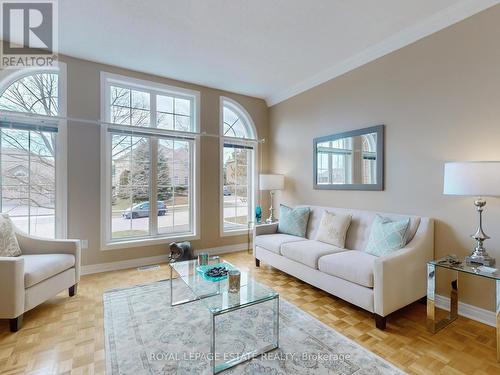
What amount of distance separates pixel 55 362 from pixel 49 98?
3077 millimetres

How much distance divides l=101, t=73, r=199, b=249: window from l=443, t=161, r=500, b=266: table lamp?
10.8 feet

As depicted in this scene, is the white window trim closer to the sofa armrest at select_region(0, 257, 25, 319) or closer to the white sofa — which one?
the white sofa

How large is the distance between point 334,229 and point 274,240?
785 mm

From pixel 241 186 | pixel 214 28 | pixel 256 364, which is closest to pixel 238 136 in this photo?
pixel 241 186

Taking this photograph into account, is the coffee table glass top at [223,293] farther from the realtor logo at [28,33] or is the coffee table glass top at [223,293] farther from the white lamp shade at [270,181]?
the realtor logo at [28,33]

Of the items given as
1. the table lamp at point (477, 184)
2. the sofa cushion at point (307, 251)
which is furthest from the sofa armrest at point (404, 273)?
the sofa cushion at point (307, 251)

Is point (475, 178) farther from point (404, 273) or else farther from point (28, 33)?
point (28, 33)

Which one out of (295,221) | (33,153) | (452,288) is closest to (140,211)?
(33,153)

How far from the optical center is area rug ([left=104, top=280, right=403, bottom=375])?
5.42ft

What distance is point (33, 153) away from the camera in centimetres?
315

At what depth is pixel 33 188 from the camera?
3.14 m

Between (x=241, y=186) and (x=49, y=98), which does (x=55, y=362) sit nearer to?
(x=49, y=98)

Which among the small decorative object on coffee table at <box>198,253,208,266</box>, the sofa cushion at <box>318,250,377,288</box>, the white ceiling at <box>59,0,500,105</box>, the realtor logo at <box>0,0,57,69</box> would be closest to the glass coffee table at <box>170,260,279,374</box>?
the small decorative object on coffee table at <box>198,253,208,266</box>

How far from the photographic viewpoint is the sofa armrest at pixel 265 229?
3711mm
